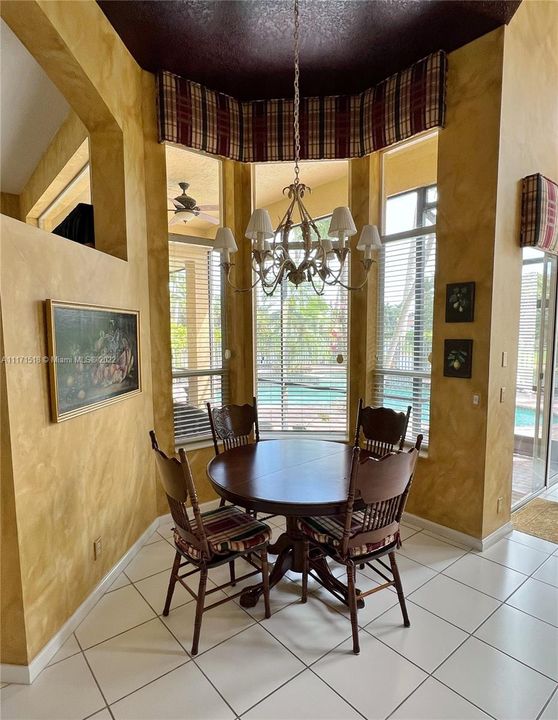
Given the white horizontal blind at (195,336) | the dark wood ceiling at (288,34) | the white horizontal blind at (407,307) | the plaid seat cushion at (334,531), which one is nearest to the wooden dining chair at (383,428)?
the white horizontal blind at (407,307)

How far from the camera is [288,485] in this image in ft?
6.88

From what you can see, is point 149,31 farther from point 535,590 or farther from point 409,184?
point 535,590

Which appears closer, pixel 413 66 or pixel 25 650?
pixel 25 650

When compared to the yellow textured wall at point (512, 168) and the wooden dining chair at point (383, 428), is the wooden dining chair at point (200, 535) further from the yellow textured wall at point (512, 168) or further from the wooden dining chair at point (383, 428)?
the yellow textured wall at point (512, 168)

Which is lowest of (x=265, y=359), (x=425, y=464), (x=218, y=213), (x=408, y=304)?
(x=425, y=464)

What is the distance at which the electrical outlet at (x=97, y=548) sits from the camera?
2.29 m

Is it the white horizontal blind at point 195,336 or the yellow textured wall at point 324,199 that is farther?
the yellow textured wall at point 324,199

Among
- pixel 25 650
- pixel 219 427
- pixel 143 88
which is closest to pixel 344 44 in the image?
pixel 143 88

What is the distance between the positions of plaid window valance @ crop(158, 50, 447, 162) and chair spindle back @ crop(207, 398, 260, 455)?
2185 millimetres

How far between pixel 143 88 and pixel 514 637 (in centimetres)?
428

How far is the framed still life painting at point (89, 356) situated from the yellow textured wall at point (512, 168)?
2.56 metres

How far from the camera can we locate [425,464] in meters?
3.10

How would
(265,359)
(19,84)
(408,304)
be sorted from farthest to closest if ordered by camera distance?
(265,359)
(408,304)
(19,84)

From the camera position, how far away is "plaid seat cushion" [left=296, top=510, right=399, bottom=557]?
1987mm
